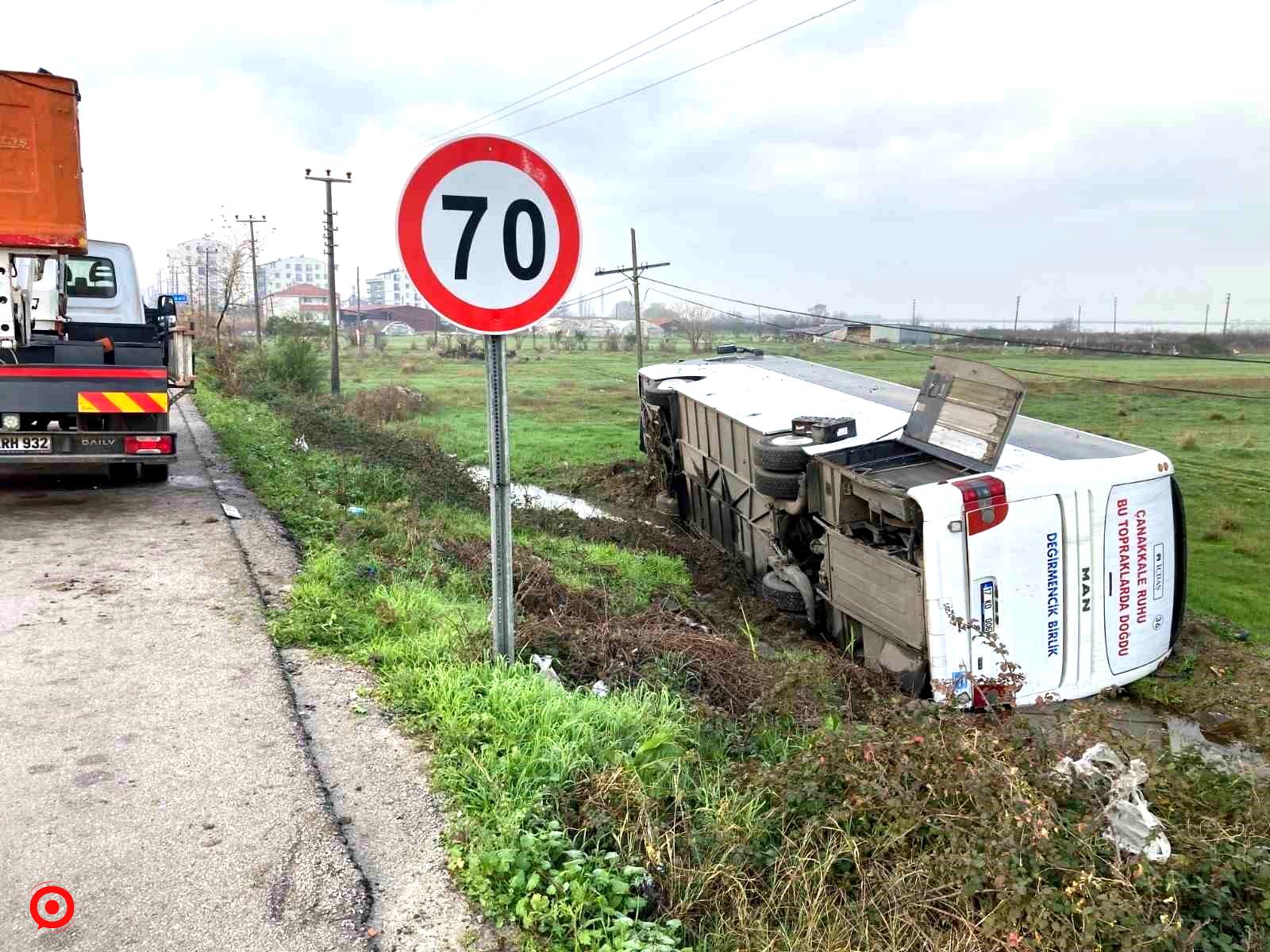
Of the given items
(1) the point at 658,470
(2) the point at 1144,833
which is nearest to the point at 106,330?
(1) the point at 658,470

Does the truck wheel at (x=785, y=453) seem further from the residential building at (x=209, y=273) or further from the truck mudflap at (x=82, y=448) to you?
the residential building at (x=209, y=273)

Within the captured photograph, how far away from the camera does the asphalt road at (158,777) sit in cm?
248

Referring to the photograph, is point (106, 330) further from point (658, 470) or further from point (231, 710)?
point (658, 470)

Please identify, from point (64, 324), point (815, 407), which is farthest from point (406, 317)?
point (815, 407)

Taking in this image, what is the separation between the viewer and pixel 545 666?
4.04 m

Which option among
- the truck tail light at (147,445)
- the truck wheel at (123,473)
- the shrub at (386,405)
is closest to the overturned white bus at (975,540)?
the truck tail light at (147,445)

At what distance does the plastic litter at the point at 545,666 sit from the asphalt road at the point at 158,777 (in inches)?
39.9

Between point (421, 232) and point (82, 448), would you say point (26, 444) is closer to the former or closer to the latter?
point (82, 448)

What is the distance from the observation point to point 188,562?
6156 mm

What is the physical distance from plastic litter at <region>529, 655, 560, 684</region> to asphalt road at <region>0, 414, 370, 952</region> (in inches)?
39.9

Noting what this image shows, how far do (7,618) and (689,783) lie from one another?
4.06 metres

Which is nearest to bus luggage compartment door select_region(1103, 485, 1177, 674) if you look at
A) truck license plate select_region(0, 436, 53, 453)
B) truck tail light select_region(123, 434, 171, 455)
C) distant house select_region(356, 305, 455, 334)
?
truck tail light select_region(123, 434, 171, 455)

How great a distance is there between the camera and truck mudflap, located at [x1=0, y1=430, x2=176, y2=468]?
7887mm

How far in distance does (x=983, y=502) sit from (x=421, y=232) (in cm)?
434
